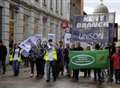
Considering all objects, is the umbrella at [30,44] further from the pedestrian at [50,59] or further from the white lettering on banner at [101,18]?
the white lettering on banner at [101,18]

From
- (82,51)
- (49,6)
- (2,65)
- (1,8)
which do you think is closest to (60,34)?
(49,6)

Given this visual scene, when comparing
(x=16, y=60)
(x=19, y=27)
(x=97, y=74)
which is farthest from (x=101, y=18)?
(x=19, y=27)

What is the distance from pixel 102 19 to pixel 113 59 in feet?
8.02

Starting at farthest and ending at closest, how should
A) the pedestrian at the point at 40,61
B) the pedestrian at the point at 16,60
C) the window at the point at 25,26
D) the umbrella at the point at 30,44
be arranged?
the window at the point at 25,26 < the pedestrian at the point at 16,60 < the umbrella at the point at 30,44 < the pedestrian at the point at 40,61

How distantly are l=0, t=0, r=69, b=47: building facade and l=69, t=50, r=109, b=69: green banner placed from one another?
10879 mm

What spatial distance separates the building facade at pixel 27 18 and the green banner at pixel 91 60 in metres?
10.9

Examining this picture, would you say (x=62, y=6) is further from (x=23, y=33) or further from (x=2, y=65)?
(x=2, y=65)

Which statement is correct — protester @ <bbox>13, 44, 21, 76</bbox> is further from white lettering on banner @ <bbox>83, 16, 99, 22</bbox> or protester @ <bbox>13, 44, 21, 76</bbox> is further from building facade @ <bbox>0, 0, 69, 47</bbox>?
building facade @ <bbox>0, 0, 69, 47</bbox>

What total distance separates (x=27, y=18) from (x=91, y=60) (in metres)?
18.1

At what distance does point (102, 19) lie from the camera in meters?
22.0

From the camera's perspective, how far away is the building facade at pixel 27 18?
103ft

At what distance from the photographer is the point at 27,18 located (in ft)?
124

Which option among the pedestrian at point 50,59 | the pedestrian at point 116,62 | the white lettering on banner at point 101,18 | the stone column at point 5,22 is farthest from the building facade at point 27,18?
the pedestrian at point 116,62

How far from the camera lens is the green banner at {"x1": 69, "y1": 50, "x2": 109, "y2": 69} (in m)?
20.3
